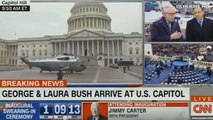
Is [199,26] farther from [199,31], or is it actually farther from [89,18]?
[89,18]

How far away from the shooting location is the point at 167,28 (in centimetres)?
478

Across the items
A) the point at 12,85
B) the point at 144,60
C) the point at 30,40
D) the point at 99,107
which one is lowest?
the point at 99,107

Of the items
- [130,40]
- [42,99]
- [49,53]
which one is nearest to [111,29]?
[130,40]

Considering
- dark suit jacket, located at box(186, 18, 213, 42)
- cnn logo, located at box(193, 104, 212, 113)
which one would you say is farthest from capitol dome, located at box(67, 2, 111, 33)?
cnn logo, located at box(193, 104, 212, 113)

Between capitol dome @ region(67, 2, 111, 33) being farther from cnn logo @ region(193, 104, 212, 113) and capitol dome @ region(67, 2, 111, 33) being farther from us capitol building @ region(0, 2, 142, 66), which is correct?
cnn logo @ region(193, 104, 212, 113)

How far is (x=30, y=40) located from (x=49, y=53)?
0.33 meters

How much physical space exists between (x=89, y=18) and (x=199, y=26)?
159cm

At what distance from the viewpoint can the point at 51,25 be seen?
476cm

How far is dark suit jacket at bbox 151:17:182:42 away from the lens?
4.72m

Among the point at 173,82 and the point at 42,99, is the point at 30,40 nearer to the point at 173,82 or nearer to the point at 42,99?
the point at 42,99

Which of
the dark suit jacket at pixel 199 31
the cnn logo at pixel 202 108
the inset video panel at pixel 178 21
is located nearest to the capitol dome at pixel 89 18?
the inset video panel at pixel 178 21

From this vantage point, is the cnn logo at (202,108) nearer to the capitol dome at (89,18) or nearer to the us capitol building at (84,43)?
the us capitol building at (84,43)

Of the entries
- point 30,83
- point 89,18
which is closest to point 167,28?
point 89,18

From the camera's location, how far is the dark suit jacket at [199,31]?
4738 mm
